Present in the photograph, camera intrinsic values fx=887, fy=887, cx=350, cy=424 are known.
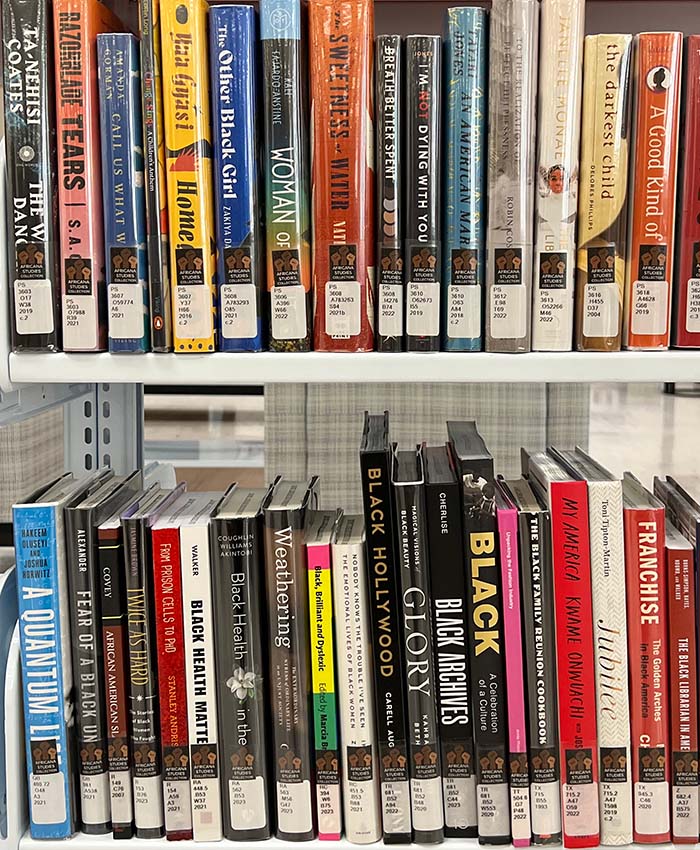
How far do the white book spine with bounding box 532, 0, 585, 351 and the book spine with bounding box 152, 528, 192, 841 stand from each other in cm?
40

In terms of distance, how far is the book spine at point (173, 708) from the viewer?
795mm

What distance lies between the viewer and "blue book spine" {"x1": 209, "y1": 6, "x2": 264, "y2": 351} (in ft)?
2.39

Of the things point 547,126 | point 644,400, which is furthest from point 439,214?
point 644,400

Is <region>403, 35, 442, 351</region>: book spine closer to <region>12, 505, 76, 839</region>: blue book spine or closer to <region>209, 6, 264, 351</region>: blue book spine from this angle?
<region>209, 6, 264, 351</region>: blue book spine

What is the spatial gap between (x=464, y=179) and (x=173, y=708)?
530mm

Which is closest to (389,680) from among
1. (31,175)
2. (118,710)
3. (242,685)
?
(242,685)

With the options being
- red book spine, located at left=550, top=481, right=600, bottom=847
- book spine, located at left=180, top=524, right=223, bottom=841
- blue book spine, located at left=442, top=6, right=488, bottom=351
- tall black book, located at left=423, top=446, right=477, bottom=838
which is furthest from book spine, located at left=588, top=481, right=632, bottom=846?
book spine, located at left=180, top=524, right=223, bottom=841

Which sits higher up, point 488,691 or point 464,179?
point 464,179

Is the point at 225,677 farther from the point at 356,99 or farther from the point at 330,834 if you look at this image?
the point at 356,99

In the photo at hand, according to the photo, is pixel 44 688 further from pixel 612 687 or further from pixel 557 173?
pixel 557 173

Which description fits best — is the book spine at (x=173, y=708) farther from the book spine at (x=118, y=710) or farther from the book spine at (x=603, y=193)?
the book spine at (x=603, y=193)

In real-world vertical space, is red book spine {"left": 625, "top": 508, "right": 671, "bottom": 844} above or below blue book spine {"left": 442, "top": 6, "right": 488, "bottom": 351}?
below

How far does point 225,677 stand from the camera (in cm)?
79

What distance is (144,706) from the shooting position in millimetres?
801
